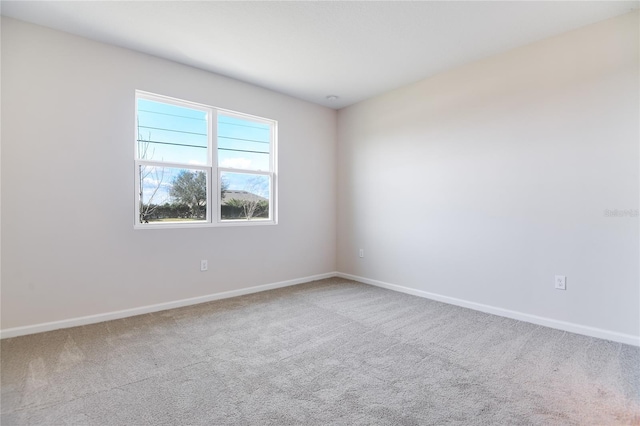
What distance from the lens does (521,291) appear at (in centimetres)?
297

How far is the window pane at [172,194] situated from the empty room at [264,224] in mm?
24

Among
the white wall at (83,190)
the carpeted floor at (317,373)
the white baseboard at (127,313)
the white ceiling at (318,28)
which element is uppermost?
the white ceiling at (318,28)

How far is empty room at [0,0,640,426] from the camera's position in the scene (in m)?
1.86

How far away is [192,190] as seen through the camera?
351 centimetres

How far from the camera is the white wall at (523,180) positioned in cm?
249

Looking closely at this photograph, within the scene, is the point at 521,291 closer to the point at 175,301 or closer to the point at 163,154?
the point at 175,301

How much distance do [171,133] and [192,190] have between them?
2.15ft

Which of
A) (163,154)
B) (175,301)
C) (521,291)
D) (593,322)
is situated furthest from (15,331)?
(593,322)

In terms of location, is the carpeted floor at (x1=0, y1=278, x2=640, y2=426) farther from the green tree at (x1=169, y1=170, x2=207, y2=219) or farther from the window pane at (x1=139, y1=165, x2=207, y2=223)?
the green tree at (x1=169, y1=170, x2=207, y2=219)

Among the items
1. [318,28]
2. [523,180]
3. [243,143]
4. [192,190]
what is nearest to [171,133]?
[192,190]

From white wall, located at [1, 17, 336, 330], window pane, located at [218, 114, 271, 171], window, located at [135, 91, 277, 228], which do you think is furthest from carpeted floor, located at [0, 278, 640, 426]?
window pane, located at [218, 114, 271, 171]

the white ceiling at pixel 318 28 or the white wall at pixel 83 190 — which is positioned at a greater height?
the white ceiling at pixel 318 28

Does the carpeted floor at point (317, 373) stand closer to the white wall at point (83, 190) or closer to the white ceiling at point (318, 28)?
the white wall at point (83, 190)

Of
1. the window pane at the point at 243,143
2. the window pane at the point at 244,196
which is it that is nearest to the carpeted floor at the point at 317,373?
the window pane at the point at 244,196
